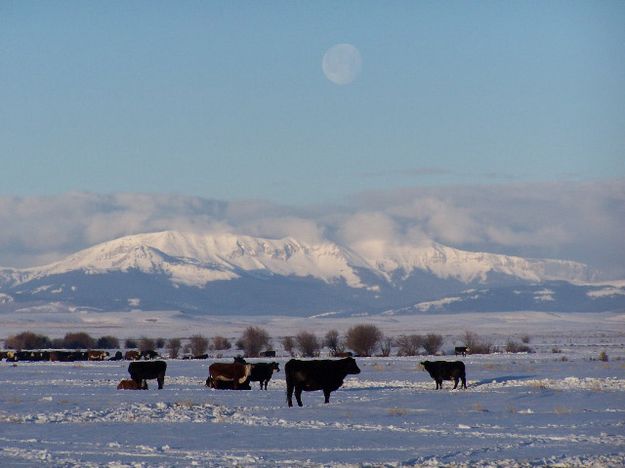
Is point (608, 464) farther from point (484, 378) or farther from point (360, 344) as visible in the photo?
point (360, 344)

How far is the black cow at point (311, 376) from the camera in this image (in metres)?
30.8

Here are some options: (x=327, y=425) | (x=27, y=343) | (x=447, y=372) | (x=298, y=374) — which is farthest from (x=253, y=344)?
(x=327, y=425)

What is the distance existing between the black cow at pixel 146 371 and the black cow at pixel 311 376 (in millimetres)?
7989

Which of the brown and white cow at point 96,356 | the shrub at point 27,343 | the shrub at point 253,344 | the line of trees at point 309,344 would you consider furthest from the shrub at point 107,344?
the brown and white cow at point 96,356

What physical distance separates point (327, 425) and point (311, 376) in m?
6.25

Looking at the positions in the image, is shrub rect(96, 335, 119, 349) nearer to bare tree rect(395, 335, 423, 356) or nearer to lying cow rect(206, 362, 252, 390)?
bare tree rect(395, 335, 423, 356)

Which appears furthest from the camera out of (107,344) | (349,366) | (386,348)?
(107,344)

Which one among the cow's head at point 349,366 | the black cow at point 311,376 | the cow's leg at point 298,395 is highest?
the cow's head at point 349,366

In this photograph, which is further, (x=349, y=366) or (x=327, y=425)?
(x=349, y=366)

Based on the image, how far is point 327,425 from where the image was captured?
24969 millimetres

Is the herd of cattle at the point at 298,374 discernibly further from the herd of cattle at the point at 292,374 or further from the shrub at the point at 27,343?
the shrub at the point at 27,343

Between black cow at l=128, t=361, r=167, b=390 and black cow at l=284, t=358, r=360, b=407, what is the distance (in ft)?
26.2

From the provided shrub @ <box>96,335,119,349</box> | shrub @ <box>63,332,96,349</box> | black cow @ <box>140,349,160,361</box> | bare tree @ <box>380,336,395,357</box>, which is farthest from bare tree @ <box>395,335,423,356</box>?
shrub @ <box>63,332,96,349</box>

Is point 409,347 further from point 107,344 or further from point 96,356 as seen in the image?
point 107,344
